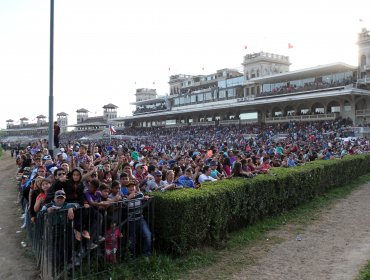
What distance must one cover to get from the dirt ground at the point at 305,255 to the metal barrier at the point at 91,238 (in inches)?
45.3

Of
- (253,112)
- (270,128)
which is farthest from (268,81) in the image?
(270,128)

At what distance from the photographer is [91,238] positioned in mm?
5496

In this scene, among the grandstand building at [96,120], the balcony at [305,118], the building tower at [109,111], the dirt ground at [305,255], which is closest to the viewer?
the dirt ground at [305,255]

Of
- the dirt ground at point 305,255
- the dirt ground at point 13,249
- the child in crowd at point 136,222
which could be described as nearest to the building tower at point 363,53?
the dirt ground at point 305,255

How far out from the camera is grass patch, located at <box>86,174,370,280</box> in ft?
18.2

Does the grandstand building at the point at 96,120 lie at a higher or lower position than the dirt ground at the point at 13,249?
higher

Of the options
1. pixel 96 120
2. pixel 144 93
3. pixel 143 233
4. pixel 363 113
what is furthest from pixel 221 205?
pixel 144 93

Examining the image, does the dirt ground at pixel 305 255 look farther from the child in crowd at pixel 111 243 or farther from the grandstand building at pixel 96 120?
the grandstand building at pixel 96 120

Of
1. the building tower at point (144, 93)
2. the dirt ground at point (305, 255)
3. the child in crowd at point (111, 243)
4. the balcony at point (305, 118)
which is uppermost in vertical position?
the building tower at point (144, 93)

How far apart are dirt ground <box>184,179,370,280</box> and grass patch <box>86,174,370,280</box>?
0.12 meters

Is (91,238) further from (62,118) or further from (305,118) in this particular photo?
(62,118)

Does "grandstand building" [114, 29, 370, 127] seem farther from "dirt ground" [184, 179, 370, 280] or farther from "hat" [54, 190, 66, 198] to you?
"hat" [54, 190, 66, 198]

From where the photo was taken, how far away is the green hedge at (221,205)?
20.5 feet

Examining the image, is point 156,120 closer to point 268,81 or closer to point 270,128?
point 268,81
